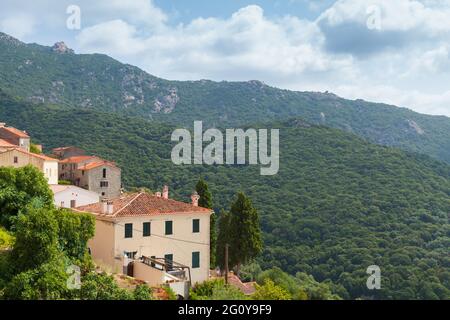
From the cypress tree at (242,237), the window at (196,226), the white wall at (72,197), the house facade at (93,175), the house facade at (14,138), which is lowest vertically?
the cypress tree at (242,237)

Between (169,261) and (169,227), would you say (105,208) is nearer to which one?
(169,227)

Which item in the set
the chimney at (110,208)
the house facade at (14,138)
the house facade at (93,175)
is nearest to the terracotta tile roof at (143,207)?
the chimney at (110,208)

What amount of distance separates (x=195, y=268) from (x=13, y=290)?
14161 millimetres

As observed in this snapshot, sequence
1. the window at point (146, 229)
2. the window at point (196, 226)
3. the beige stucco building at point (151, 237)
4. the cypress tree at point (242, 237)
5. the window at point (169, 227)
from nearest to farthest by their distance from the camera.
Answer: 1. the beige stucco building at point (151, 237)
2. the window at point (146, 229)
3. the window at point (169, 227)
4. the window at point (196, 226)
5. the cypress tree at point (242, 237)

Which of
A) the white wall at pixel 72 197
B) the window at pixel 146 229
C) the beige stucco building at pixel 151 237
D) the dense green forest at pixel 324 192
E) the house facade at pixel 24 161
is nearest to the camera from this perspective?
the beige stucco building at pixel 151 237

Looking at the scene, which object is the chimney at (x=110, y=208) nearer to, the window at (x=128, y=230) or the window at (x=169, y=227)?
the window at (x=128, y=230)

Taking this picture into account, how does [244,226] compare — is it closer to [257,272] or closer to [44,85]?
[257,272]

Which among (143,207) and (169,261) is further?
(143,207)

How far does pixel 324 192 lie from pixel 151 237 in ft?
215

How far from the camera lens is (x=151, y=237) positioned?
29172mm

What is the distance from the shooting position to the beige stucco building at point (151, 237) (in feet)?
90.6

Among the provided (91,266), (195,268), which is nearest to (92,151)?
(195,268)

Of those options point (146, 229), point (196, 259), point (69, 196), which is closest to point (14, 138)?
point (69, 196)

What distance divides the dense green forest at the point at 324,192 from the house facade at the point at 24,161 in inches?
1109
